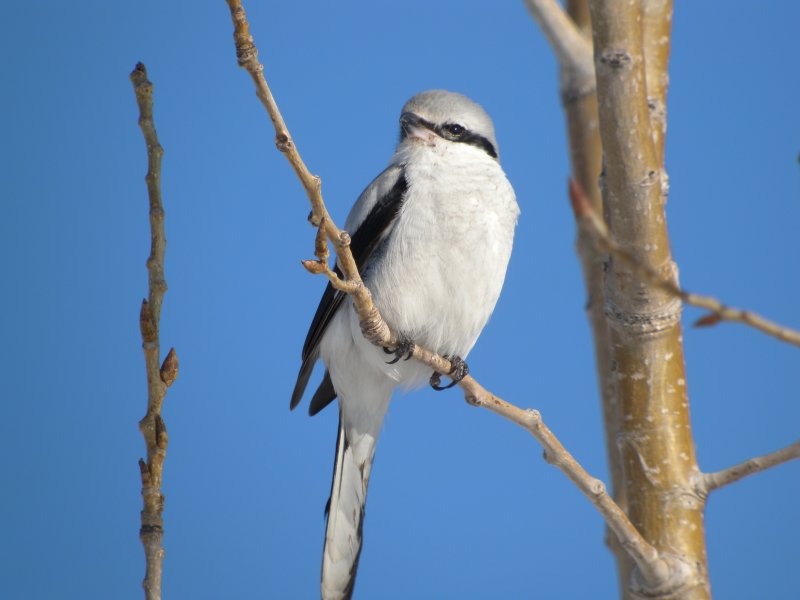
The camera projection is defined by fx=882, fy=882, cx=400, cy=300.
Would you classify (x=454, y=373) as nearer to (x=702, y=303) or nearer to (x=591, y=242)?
(x=591, y=242)

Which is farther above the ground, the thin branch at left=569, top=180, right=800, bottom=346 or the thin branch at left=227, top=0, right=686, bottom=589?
the thin branch at left=227, top=0, right=686, bottom=589

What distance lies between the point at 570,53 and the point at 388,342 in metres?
1.11

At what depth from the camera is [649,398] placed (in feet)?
5.57

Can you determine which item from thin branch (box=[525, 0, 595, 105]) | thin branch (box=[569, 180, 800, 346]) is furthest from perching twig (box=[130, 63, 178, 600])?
thin branch (box=[525, 0, 595, 105])

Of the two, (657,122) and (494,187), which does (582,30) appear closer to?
(494,187)

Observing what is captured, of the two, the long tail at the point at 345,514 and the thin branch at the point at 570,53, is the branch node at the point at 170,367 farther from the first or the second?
the thin branch at the point at 570,53

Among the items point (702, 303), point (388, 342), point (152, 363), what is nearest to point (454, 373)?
point (388, 342)

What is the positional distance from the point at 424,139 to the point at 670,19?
68 cm

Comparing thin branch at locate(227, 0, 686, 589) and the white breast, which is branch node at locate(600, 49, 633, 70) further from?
the white breast

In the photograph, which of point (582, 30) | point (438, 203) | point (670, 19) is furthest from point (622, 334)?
point (582, 30)

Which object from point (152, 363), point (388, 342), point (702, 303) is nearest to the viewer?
point (702, 303)

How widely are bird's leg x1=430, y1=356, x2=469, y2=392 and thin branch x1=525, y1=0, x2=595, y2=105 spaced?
0.80 m

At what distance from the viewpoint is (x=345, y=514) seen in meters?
2.35

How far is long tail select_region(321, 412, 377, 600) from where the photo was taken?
220 centimetres
